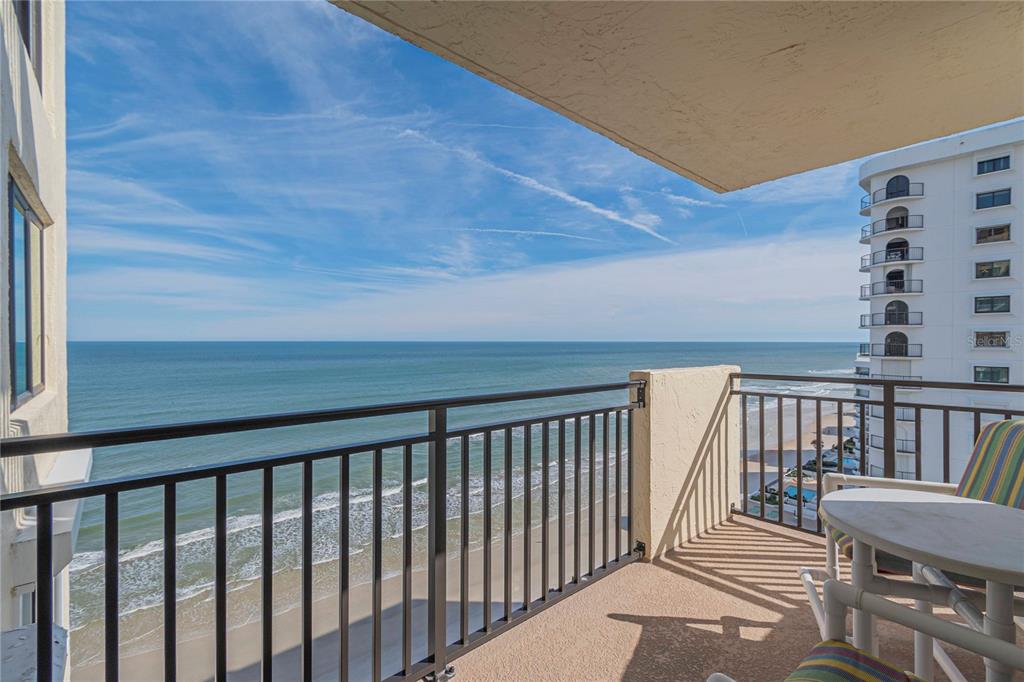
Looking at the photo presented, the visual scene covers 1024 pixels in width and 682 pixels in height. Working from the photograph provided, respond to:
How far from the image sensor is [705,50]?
4.58 ft

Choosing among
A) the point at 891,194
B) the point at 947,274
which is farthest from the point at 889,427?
the point at 891,194

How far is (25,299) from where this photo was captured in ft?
9.80

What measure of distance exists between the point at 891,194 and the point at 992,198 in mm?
2709

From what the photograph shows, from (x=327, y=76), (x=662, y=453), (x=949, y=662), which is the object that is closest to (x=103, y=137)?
(x=327, y=76)

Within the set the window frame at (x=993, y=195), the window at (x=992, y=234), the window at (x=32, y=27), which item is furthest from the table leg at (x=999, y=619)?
the window at (x=992, y=234)

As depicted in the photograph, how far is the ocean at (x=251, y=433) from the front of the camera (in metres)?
6.38

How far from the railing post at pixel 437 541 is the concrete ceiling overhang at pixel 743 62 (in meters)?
1.17

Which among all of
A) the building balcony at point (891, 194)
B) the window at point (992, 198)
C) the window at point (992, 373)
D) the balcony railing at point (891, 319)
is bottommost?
the window at point (992, 373)

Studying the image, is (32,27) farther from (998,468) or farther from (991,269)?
(991,269)

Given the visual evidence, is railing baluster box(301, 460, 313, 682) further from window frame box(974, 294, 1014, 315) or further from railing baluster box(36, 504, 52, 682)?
window frame box(974, 294, 1014, 315)

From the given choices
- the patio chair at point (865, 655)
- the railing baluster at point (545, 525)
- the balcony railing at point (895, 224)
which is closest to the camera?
the patio chair at point (865, 655)

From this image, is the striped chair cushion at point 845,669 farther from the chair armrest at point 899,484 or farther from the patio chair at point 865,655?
the chair armrest at point 899,484

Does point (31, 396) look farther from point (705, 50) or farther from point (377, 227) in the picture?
point (377, 227)

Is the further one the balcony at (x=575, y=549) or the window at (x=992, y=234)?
the window at (x=992, y=234)
